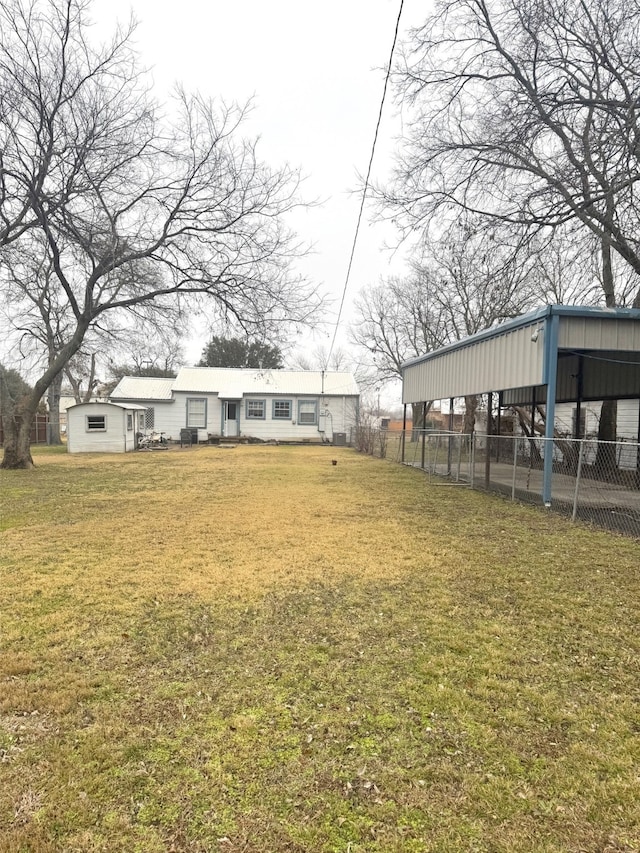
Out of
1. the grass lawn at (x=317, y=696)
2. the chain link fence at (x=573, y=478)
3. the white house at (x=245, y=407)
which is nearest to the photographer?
the grass lawn at (x=317, y=696)

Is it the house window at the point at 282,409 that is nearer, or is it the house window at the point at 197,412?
the house window at the point at 197,412

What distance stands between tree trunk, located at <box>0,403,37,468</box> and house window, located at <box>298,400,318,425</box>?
15083 millimetres

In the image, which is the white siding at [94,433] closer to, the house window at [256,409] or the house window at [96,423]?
the house window at [96,423]

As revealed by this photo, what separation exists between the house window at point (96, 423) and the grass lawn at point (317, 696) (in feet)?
52.4

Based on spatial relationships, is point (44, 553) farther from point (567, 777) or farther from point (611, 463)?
point (611, 463)

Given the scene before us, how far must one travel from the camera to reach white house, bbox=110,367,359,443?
27047 mm

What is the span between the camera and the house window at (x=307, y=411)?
2788 centimetres

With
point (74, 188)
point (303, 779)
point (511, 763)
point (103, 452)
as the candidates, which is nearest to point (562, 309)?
point (511, 763)

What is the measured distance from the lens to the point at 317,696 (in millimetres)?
2793

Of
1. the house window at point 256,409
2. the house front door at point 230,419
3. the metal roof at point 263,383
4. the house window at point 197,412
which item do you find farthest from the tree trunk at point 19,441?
the house window at point 256,409

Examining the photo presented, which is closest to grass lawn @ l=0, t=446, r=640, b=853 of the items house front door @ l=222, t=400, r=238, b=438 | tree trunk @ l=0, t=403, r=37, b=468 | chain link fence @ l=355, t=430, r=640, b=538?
chain link fence @ l=355, t=430, r=640, b=538

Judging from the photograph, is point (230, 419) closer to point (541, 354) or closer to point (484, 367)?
point (484, 367)

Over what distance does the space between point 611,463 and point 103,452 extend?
1864cm

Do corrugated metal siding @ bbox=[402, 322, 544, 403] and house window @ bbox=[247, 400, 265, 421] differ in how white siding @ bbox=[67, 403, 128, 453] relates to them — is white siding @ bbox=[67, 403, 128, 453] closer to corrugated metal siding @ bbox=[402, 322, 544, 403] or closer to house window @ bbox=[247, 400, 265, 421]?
house window @ bbox=[247, 400, 265, 421]
